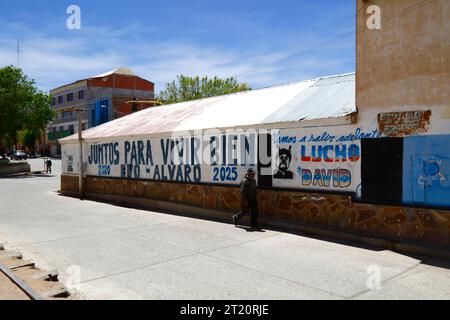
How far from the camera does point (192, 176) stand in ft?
47.1

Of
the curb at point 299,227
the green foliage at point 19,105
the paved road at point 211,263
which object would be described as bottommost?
the paved road at point 211,263

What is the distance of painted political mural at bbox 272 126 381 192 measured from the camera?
975 cm

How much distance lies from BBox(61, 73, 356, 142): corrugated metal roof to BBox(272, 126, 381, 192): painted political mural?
49cm

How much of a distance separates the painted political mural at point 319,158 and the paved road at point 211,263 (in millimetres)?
1607

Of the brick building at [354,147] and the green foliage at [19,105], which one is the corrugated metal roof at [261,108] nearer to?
the brick building at [354,147]

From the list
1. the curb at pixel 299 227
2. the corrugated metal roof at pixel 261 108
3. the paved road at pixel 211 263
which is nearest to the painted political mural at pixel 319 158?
the corrugated metal roof at pixel 261 108

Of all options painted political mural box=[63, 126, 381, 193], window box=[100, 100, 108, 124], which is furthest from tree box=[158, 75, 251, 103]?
painted political mural box=[63, 126, 381, 193]

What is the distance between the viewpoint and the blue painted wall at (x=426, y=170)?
8.22m

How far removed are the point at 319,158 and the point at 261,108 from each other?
10.8 feet

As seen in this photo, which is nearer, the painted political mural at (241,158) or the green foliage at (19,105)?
the painted political mural at (241,158)

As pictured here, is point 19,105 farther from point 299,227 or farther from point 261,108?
point 299,227

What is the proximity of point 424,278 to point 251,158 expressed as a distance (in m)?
6.49

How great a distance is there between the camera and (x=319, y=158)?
10.5 m

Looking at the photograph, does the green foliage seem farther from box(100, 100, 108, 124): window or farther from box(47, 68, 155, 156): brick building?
box(47, 68, 155, 156): brick building
